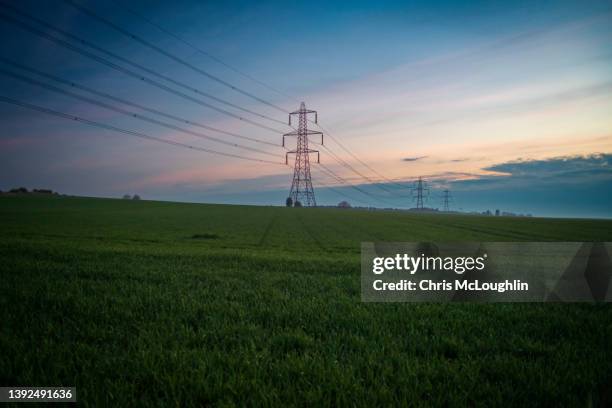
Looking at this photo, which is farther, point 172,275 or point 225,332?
point 172,275

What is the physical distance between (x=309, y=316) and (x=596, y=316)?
184 inches

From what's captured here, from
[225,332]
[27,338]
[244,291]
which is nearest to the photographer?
[27,338]

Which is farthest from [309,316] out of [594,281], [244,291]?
[594,281]

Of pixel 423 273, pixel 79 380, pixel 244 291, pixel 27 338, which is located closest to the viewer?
pixel 79 380

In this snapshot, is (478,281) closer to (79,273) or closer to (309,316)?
(309,316)

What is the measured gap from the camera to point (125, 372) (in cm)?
305

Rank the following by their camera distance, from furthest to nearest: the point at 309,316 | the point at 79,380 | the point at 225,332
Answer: the point at 309,316, the point at 225,332, the point at 79,380

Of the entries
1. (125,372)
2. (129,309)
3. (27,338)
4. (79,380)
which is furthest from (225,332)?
(27,338)

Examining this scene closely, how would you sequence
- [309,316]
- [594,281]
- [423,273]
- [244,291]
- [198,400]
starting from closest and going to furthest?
[198,400]
[309,316]
[244,291]
[594,281]
[423,273]

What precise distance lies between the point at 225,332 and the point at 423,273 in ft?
21.0

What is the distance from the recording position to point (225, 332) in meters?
4.10

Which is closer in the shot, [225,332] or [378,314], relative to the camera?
[225,332]

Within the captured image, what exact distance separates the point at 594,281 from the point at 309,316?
7158 millimetres

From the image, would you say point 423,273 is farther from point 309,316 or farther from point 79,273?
point 79,273
